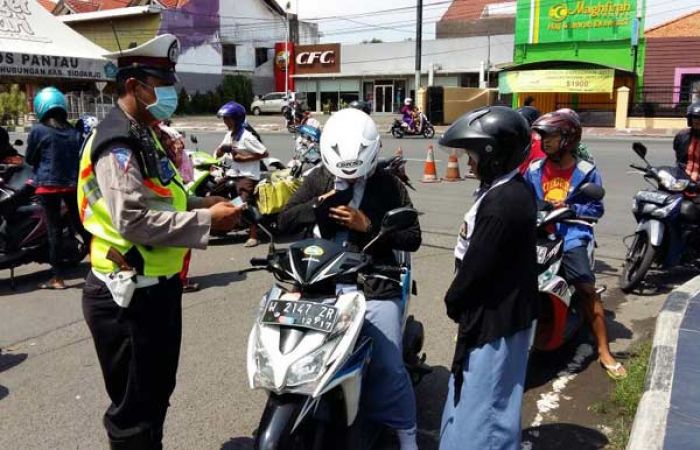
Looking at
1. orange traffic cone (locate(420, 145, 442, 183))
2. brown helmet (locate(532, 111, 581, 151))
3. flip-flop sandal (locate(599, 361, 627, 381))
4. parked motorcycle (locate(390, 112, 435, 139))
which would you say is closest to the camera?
flip-flop sandal (locate(599, 361, 627, 381))

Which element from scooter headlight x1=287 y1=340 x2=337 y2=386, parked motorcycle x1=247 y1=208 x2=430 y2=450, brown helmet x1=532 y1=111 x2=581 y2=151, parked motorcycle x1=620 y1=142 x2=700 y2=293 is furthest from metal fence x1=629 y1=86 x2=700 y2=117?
scooter headlight x1=287 y1=340 x2=337 y2=386

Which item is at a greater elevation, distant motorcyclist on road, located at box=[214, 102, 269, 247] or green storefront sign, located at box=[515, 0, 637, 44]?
green storefront sign, located at box=[515, 0, 637, 44]

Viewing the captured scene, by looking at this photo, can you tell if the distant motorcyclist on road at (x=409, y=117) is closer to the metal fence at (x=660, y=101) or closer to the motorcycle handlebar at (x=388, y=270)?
the metal fence at (x=660, y=101)

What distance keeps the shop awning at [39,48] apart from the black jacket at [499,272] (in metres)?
14.6

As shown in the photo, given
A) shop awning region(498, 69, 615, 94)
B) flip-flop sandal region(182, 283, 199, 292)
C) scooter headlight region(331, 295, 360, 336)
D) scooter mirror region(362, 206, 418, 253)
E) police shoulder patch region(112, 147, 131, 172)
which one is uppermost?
shop awning region(498, 69, 615, 94)

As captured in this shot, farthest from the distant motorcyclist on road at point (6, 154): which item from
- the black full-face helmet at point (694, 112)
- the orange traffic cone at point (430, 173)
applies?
the orange traffic cone at point (430, 173)

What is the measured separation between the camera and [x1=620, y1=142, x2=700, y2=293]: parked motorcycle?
6.00 meters

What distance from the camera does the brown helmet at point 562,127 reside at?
4477mm

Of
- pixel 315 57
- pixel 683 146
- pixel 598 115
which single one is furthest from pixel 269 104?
pixel 683 146

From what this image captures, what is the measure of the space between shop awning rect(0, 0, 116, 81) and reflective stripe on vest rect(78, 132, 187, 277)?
45.4 ft

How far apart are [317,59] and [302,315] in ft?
158

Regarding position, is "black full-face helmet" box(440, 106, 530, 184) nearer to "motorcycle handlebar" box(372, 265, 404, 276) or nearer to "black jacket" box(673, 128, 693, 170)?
"motorcycle handlebar" box(372, 265, 404, 276)

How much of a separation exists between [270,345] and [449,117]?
33.5m

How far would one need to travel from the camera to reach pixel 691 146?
640 centimetres
